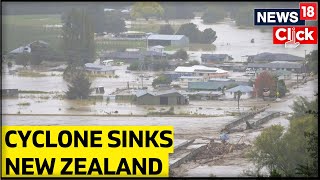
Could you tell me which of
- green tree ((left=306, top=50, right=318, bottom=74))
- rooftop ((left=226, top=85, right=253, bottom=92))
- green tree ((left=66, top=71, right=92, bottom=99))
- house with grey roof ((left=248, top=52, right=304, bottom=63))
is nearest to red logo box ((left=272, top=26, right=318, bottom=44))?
green tree ((left=306, top=50, right=318, bottom=74))

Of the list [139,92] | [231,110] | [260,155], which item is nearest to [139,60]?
[139,92]

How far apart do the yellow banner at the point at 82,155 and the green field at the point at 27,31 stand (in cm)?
327

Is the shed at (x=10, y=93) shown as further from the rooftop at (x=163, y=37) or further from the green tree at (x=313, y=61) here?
the green tree at (x=313, y=61)

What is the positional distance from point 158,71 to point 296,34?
5912 mm

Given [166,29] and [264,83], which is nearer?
[264,83]

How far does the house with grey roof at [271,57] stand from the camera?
11.2m

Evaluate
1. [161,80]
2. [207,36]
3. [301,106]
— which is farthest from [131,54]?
[301,106]

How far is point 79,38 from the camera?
37.6 feet

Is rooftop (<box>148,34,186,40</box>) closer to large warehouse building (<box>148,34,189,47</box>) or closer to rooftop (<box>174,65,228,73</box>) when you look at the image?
large warehouse building (<box>148,34,189,47</box>)

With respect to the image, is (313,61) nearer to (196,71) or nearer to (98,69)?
(196,71)

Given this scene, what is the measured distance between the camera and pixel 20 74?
11516mm

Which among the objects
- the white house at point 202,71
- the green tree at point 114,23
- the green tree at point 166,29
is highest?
the green tree at point 114,23

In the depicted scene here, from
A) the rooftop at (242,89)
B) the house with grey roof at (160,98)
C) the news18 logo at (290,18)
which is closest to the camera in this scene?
the news18 logo at (290,18)

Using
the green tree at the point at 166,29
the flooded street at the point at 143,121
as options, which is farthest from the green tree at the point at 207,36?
the flooded street at the point at 143,121
